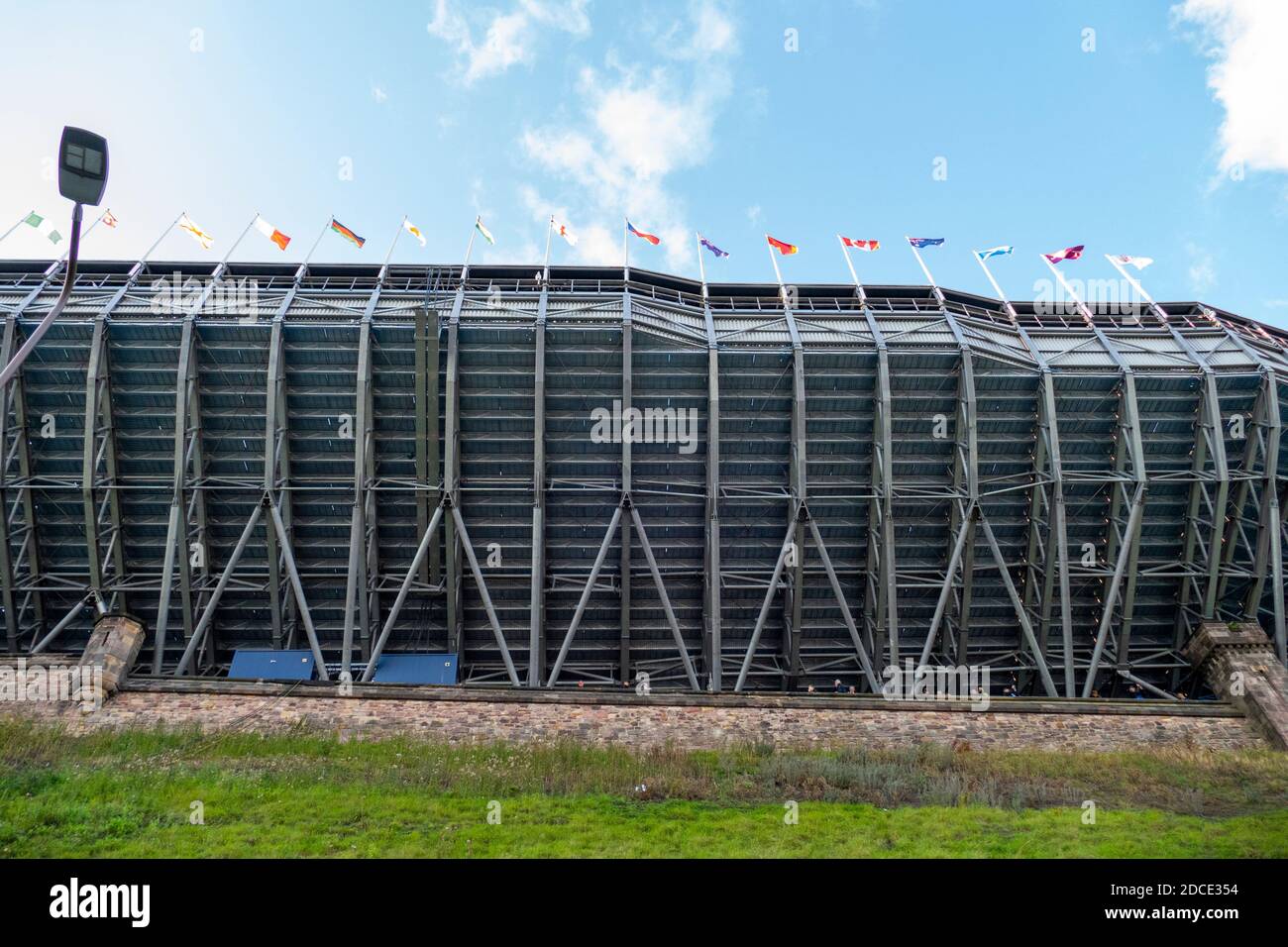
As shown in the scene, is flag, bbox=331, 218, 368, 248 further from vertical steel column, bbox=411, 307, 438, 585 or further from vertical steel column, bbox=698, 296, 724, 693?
vertical steel column, bbox=698, 296, 724, 693

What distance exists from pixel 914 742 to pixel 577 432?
49.6 ft

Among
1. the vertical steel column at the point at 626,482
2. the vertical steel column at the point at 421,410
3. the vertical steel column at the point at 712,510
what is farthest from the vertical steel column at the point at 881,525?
the vertical steel column at the point at 421,410

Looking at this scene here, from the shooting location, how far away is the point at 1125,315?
3184 centimetres

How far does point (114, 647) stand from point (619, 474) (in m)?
16.4

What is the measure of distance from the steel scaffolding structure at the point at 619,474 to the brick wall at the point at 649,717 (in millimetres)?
5095

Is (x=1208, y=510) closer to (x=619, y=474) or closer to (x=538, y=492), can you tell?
(x=619, y=474)

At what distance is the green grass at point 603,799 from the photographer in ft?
49.4

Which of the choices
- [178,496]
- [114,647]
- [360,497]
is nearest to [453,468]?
[360,497]

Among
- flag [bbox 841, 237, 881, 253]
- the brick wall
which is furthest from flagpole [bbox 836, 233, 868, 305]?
the brick wall

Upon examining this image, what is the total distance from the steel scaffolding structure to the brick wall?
5095 mm

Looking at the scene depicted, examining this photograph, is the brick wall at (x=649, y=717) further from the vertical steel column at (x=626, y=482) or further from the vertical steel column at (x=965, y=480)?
the vertical steel column at (x=626, y=482)

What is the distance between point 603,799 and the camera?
57.0 ft

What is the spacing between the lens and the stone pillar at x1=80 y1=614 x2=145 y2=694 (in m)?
20.9
